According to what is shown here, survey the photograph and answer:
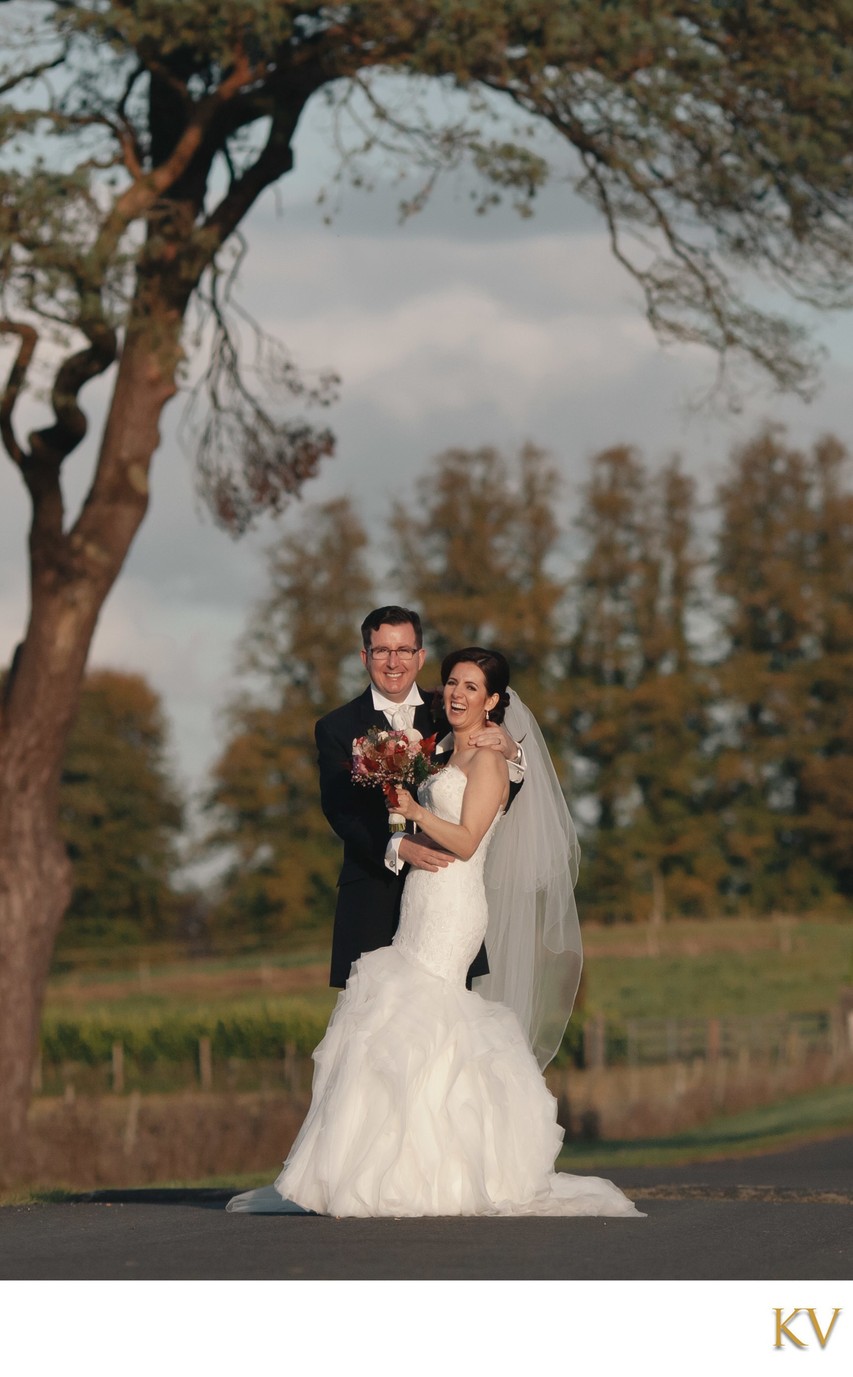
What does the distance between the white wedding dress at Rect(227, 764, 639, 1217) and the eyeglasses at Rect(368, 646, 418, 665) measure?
1.70 feet

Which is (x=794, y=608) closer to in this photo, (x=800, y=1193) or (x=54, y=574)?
(x=54, y=574)

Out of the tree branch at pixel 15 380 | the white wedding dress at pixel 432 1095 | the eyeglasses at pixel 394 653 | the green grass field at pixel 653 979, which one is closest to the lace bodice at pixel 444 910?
the white wedding dress at pixel 432 1095

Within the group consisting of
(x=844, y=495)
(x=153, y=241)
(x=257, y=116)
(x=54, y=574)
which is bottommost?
(x=54, y=574)

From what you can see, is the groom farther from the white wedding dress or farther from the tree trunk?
the tree trunk

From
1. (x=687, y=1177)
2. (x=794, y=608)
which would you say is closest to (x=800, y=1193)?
(x=687, y=1177)

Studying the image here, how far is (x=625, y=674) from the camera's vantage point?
196ft

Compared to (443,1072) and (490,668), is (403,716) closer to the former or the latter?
(490,668)

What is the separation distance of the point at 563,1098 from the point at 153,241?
42.9 ft

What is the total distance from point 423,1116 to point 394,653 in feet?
6.24

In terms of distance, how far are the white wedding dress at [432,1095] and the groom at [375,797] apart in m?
0.18

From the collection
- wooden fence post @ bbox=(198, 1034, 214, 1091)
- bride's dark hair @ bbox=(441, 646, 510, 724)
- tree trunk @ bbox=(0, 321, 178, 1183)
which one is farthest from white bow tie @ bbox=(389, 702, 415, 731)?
wooden fence post @ bbox=(198, 1034, 214, 1091)

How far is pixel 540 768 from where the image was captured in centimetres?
882

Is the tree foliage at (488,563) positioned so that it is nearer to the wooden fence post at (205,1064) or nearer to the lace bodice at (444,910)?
the wooden fence post at (205,1064)

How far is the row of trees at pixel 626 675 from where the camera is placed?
56188 millimetres
